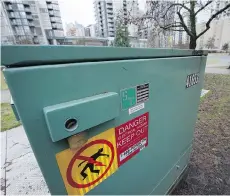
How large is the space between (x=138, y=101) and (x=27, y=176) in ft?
6.44

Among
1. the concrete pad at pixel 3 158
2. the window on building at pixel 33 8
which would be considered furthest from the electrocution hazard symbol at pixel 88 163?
the window on building at pixel 33 8

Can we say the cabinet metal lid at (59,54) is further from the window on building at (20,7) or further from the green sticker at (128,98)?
the window on building at (20,7)

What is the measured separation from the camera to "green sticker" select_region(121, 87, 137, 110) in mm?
651

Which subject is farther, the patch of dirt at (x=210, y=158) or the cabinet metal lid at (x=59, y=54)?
the patch of dirt at (x=210, y=158)

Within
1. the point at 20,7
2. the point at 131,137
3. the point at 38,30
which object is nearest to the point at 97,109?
the point at 131,137

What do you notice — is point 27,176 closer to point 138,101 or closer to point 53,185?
point 53,185

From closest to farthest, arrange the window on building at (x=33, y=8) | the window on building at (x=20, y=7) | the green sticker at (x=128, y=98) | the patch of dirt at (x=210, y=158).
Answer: the green sticker at (x=128, y=98)
the patch of dirt at (x=210, y=158)
the window on building at (x=33, y=8)
the window on building at (x=20, y=7)

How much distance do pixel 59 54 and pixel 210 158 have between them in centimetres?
247

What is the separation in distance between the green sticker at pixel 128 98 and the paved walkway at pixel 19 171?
164cm

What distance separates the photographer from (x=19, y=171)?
6.35 feet

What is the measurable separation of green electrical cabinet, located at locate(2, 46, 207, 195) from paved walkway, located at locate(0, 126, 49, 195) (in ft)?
4.58

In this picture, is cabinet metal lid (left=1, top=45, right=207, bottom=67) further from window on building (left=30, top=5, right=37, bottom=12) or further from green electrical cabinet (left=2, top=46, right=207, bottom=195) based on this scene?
window on building (left=30, top=5, right=37, bottom=12)

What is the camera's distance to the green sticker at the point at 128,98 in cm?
65

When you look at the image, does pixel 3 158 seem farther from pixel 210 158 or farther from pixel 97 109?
pixel 210 158
